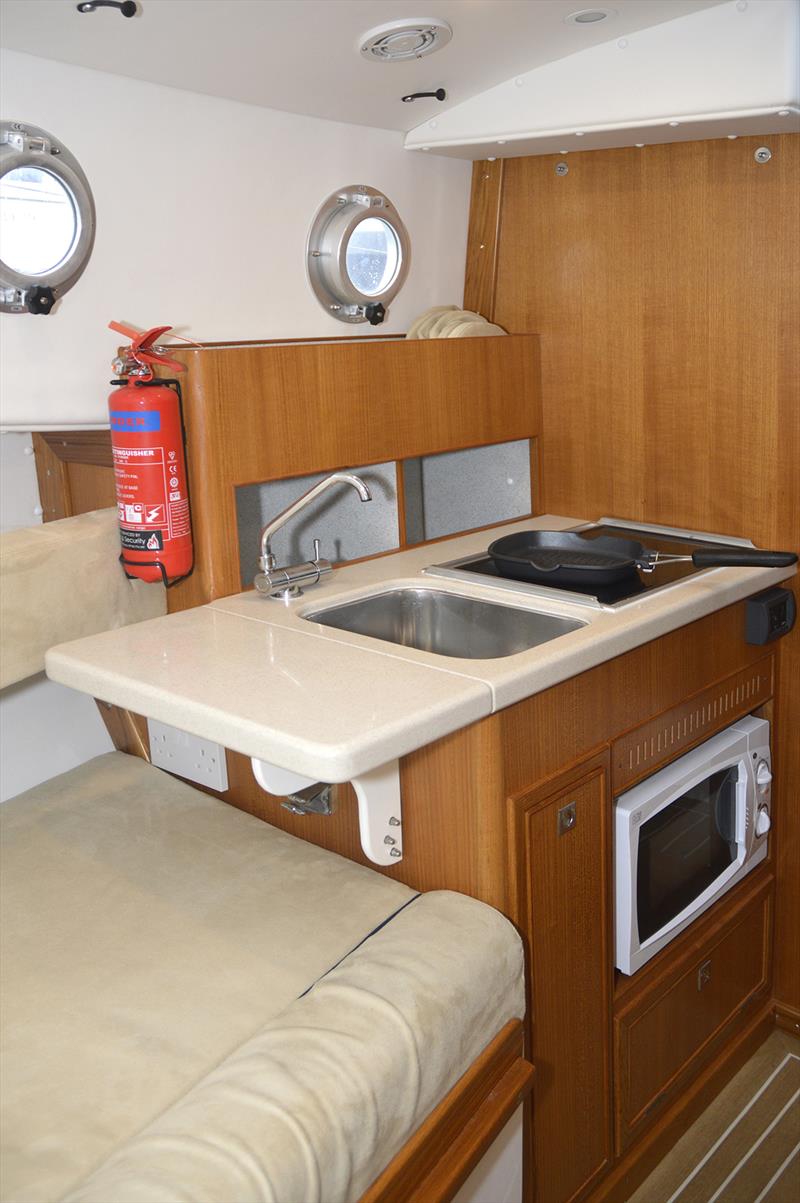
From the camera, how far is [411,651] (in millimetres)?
1662

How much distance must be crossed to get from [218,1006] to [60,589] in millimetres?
792

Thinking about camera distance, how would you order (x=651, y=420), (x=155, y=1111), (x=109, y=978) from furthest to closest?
(x=651, y=420), (x=109, y=978), (x=155, y=1111)

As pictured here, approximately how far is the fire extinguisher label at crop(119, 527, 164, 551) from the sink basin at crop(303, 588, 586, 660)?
29 cm

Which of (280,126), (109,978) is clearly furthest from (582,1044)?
(280,126)

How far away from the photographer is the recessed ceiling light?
1.91 meters

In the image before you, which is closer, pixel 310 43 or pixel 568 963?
pixel 568 963

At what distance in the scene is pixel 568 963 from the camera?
1751mm

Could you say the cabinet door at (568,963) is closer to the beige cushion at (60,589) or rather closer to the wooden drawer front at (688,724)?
the wooden drawer front at (688,724)

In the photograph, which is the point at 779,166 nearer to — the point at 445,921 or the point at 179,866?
the point at 445,921

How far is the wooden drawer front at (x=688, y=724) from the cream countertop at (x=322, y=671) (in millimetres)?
195

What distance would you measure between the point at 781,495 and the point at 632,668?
27.5 inches

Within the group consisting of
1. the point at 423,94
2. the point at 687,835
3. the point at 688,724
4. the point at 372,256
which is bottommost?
the point at 687,835

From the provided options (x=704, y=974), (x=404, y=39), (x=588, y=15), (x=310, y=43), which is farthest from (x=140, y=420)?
(x=704, y=974)

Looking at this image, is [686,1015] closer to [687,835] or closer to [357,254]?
[687,835]
